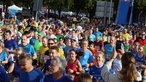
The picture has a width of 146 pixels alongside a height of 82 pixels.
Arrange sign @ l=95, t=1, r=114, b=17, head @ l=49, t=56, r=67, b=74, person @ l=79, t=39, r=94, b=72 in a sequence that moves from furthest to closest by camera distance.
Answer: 1. sign @ l=95, t=1, r=114, b=17
2. person @ l=79, t=39, r=94, b=72
3. head @ l=49, t=56, r=67, b=74

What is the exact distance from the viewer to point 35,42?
12.5 meters

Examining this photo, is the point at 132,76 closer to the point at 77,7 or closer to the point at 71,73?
the point at 71,73

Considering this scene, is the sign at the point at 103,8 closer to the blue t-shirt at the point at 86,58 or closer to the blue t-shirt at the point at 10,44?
the blue t-shirt at the point at 10,44

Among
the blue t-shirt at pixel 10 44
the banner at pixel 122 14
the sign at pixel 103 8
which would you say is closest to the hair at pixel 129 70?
the blue t-shirt at pixel 10 44

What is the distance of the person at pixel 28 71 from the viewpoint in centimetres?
588

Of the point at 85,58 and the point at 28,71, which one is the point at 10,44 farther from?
the point at 28,71

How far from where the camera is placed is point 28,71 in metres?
5.99

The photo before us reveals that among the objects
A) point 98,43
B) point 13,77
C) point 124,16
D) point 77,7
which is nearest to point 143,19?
point 77,7

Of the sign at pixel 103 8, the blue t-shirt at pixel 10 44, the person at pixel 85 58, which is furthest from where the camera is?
the sign at pixel 103 8

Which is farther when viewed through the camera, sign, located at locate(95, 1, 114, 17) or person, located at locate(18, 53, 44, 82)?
sign, located at locate(95, 1, 114, 17)

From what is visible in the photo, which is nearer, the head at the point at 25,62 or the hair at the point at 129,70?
the hair at the point at 129,70

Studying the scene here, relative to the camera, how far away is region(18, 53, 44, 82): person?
588cm

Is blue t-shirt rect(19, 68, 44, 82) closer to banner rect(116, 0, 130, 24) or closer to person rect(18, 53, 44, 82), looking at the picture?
person rect(18, 53, 44, 82)

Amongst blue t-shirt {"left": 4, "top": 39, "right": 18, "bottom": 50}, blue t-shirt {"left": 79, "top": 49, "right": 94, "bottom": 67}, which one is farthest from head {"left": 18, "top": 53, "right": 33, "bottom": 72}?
blue t-shirt {"left": 4, "top": 39, "right": 18, "bottom": 50}
